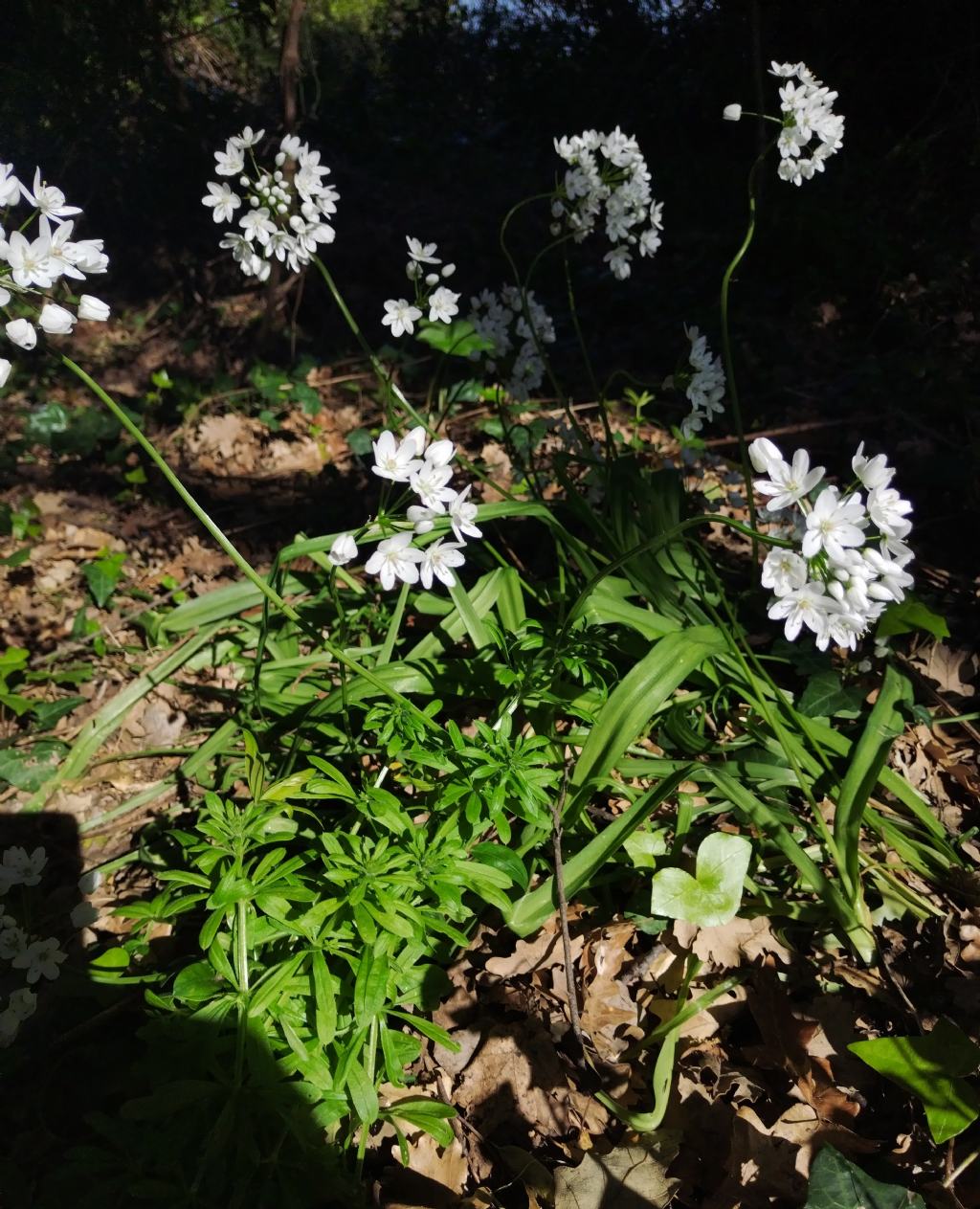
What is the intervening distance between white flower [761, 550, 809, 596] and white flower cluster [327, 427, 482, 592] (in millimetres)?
571

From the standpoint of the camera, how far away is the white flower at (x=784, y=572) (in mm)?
1520

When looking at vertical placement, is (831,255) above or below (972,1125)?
above

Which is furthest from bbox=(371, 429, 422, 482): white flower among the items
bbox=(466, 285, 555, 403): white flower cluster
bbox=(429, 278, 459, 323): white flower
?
bbox=(466, 285, 555, 403): white flower cluster

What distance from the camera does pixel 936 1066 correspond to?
1532mm

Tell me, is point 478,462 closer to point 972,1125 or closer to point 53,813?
point 53,813

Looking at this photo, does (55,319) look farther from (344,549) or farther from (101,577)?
(101,577)

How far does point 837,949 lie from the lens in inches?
Result: 78.6

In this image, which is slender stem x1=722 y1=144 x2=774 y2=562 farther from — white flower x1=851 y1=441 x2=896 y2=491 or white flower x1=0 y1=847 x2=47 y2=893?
white flower x1=0 y1=847 x2=47 y2=893

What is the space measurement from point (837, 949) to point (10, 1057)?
1.92 meters

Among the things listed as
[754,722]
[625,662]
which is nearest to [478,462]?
[625,662]

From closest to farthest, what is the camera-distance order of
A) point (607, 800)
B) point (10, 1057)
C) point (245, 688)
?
point (10, 1057)
point (607, 800)
point (245, 688)

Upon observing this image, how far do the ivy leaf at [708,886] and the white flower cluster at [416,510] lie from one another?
0.79 m

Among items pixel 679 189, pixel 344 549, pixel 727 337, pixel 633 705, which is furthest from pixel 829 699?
pixel 679 189

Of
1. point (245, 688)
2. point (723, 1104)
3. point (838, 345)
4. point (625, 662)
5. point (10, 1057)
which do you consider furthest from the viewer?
point (838, 345)
